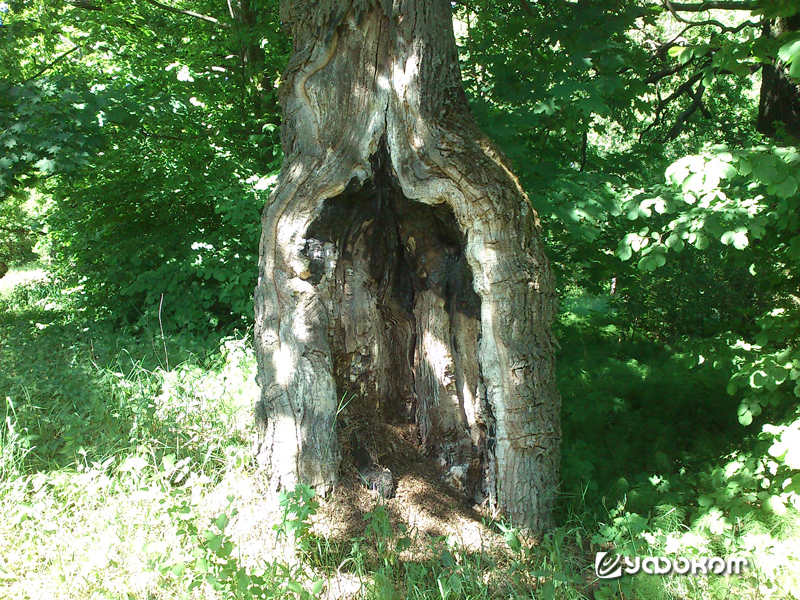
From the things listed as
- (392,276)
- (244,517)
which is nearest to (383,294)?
(392,276)

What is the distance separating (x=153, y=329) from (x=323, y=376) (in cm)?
391

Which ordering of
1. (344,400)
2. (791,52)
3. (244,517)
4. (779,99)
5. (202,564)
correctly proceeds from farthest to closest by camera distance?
1. (779,99)
2. (344,400)
3. (244,517)
4. (791,52)
5. (202,564)

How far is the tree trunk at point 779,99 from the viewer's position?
5.70 m

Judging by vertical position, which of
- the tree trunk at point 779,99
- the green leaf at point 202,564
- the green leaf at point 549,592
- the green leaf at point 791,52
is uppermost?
the tree trunk at point 779,99

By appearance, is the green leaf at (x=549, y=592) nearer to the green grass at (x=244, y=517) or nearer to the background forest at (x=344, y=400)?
the green grass at (x=244, y=517)

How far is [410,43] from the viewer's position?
136 inches

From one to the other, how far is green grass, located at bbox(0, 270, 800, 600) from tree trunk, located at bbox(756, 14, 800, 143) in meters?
3.17

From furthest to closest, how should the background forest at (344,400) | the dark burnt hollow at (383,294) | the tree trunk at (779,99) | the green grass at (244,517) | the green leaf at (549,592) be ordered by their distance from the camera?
the tree trunk at (779,99), the dark burnt hollow at (383,294), the background forest at (344,400), the green grass at (244,517), the green leaf at (549,592)

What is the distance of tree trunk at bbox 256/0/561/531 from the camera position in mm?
3252

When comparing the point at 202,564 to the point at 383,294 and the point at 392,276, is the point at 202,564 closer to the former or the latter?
the point at 383,294

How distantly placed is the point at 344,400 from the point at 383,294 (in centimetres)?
76

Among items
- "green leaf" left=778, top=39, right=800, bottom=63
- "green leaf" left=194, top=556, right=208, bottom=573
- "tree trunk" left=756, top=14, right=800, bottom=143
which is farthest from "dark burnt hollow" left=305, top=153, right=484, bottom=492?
"tree trunk" left=756, top=14, right=800, bottom=143

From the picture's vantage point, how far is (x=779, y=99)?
5898 mm

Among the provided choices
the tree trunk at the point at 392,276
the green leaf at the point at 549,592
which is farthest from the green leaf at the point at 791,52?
the green leaf at the point at 549,592
